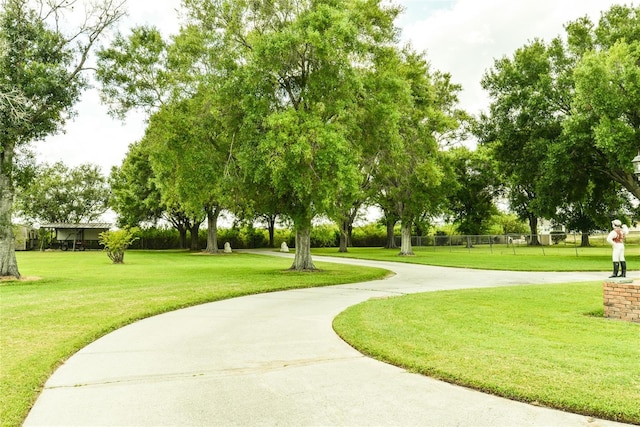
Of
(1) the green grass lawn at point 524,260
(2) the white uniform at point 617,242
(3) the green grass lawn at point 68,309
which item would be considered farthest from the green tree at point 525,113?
(2) the white uniform at point 617,242

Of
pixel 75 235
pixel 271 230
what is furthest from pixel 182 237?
pixel 75 235

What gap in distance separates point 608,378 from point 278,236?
56.1 meters

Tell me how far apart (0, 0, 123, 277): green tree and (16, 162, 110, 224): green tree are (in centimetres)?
5257

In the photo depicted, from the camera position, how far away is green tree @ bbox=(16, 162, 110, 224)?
63688 mm

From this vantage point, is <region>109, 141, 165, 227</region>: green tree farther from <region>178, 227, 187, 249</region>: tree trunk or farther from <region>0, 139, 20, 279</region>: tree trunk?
<region>0, 139, 20, 279</region>: tree trunk

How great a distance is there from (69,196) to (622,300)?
2787 inches

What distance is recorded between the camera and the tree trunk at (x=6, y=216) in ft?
53.4

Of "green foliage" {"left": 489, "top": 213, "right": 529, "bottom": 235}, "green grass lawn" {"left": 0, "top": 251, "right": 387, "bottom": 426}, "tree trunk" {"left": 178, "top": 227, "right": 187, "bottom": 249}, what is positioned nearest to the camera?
"green grass lawn" {"left": 0, "top": 251, "right": 387, "bottom": 426}

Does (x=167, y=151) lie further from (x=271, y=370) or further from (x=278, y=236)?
(x=278, y=236)

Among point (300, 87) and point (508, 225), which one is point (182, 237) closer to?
point (300, 87)

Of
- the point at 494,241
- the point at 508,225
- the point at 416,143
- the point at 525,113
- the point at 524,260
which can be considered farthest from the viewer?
the point at 508,225

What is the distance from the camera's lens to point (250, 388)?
15.4 ft

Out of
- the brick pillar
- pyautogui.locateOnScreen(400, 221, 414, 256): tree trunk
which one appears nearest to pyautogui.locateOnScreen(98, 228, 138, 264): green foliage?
pyautogui.locateOnScreen(400, 221, 414, 256): tree trunk

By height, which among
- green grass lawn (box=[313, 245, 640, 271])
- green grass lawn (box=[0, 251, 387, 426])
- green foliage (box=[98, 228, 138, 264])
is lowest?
green grass lawn (box=[0, 251, 387, 426])
